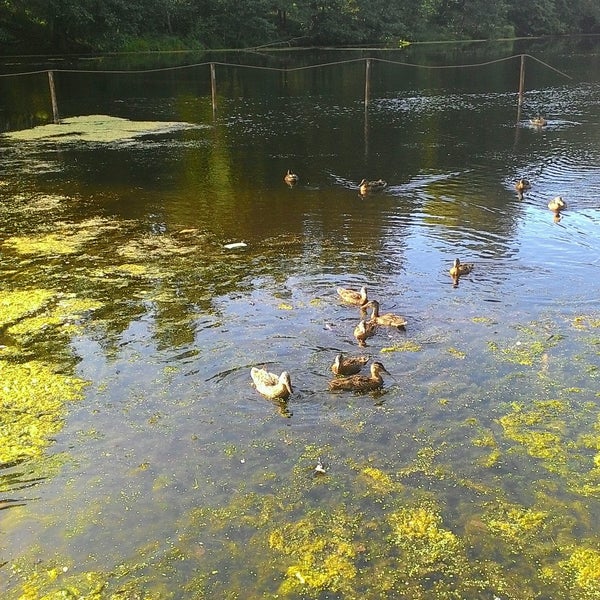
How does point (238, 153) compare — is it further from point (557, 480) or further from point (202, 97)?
point (557, 480)

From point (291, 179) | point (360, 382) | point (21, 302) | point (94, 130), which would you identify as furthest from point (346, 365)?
point (94, 130)

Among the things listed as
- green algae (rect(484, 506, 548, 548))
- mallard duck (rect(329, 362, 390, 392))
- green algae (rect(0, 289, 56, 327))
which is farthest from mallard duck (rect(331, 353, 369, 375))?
green algae (rect(0, 289, 56, 327))

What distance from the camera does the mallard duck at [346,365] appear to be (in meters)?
6.77

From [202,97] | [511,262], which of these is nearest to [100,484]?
[511,262]

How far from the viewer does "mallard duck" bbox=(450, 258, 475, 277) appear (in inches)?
365

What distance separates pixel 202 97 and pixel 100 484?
24.5 meters

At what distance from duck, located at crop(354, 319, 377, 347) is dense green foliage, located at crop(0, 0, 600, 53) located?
39.3 metres

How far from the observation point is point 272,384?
6.45 m

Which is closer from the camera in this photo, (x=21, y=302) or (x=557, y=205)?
(x=21, y=302)

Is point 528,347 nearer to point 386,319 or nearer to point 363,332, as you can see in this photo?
point 386,319

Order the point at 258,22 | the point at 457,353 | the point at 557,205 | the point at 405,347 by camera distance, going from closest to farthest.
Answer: the point at 457,353 < the point at 405,347 < the point at 557,205 < the point at 258,22

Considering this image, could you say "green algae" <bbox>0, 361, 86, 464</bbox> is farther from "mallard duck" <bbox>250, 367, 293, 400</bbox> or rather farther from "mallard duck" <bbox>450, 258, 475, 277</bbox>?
"mallard duck" <bbox>450, 258, 475, 277</bbox>

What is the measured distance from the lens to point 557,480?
5.37 m

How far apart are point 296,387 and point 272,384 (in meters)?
0.33
